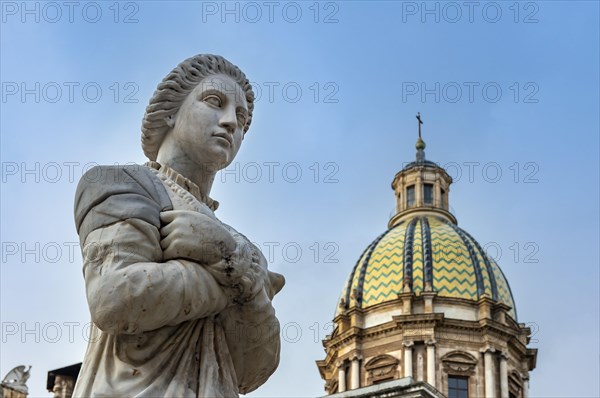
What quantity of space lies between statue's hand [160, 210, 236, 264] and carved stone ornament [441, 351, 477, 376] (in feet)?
172

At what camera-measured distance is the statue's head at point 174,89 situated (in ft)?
15.6

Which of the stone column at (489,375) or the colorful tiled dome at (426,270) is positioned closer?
the stone column at (489,375)

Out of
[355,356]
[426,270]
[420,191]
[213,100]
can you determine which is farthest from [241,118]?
[420,191]

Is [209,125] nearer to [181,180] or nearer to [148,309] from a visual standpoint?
[181,180]

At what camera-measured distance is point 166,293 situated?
4078 millimetres

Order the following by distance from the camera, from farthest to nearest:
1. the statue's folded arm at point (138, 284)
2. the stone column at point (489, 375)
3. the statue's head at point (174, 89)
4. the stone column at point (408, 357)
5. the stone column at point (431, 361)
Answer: the stone column at point (489, 375) → the stone column at point (408, 357) → the stone column at point (431, 361) → the statue's head at point (174, 89) → the statue's folded arm at point (138, 284)

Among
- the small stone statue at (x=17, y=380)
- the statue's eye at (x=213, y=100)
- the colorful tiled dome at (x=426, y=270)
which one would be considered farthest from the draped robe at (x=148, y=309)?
the colorful tiled dome at (x=426, y=270)

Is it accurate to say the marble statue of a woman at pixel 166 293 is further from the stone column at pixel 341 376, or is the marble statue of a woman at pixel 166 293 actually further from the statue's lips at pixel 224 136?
the stone column at pixel 341 376

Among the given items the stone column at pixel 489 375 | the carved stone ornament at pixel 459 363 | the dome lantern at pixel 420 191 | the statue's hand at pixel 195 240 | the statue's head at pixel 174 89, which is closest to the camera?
the statue's hand at pixel 195 240

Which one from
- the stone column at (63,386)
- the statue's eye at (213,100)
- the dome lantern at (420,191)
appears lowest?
the statue's eye at (213,100)

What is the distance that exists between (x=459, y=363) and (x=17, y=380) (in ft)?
79.8

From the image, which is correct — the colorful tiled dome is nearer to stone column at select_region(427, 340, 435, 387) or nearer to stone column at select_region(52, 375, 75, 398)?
stone column at select_region(427, 340, 435, 387)

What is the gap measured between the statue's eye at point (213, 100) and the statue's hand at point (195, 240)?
0.57 metres

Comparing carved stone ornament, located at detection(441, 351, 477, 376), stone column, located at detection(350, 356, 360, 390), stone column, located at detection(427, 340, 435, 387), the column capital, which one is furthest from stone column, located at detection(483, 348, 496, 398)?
stone column, located at detection(350, 356, 360, 390)
